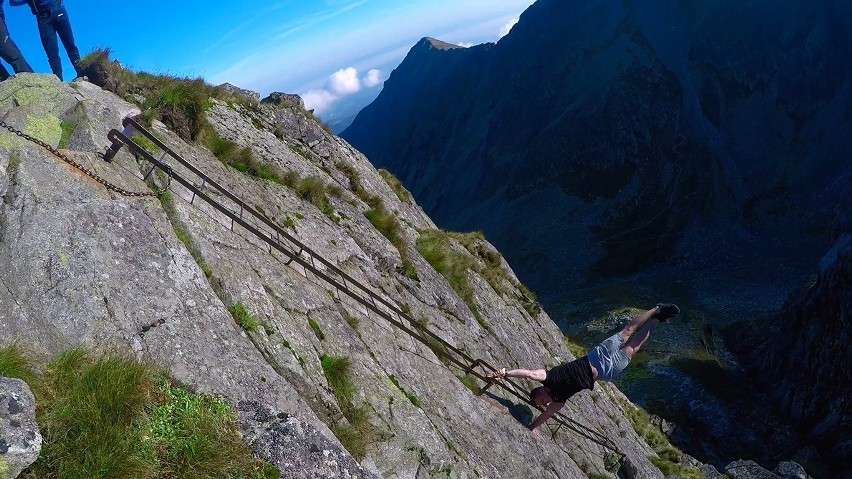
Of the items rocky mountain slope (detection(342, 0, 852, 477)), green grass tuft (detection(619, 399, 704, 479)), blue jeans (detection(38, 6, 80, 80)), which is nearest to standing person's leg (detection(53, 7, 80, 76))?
blue jeans (detection(38, 6, 80, 80))

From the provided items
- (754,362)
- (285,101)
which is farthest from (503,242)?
(285,101)

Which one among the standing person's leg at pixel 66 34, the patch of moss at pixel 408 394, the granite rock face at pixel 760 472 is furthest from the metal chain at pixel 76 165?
the granite rock face at pixel 760 472

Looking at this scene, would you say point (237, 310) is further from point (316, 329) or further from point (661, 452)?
point (661, 452)

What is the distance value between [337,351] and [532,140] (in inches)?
4939

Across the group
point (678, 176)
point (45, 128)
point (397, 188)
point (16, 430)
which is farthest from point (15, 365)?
point (678, 176)

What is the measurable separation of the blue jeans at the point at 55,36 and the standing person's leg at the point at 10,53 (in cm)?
115

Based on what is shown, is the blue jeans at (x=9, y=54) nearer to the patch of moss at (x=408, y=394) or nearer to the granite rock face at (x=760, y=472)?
the patch of moss at (x=408, y=394)

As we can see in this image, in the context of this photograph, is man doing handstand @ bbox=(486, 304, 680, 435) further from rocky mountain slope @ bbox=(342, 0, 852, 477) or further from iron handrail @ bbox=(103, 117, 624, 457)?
rocky mountain slope @ bbox=(342, 0, 852, 477)

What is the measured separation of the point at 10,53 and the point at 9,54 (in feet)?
0.13

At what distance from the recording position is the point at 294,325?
8.17 m

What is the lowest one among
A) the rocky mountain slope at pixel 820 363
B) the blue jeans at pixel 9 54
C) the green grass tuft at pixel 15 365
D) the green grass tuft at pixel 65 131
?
the rocky mountain slope at pixel 820 363

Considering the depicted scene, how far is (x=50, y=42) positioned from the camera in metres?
13.5

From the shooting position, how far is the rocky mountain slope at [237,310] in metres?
6.09

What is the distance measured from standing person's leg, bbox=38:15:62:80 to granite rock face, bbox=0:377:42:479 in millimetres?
12022
